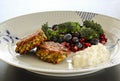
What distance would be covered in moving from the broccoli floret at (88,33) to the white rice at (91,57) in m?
0.16

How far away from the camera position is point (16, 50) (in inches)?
36.3

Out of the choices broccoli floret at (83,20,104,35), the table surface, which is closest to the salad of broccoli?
broccoli floret at (83,20,104,35)

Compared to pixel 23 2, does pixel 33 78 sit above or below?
above

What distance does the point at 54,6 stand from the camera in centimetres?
161

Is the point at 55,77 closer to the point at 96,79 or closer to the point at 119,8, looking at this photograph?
the point at 96,79

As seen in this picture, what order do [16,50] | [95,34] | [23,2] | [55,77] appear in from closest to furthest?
[55,77] → [16,50] → [95,34] → [23,2]

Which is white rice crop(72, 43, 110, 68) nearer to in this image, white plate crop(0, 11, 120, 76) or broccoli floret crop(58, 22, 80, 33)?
white plate crop(0, 11, 120, 76)

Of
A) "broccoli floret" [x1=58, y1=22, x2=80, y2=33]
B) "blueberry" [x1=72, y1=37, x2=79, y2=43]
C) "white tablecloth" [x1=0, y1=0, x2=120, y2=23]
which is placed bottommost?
"white tablecloth" [x1=0, y1=0, x2=120, y2=23]

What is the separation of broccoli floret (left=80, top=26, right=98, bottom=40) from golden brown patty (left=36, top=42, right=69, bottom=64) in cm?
16

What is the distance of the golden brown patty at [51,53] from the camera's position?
0.88 m

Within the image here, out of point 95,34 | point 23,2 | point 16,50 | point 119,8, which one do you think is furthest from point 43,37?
point 23,2

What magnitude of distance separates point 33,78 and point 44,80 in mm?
32

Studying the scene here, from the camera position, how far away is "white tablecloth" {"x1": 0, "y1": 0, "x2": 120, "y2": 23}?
149cm

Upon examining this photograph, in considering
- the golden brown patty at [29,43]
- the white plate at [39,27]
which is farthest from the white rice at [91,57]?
the golden brown patty at [29,43]
